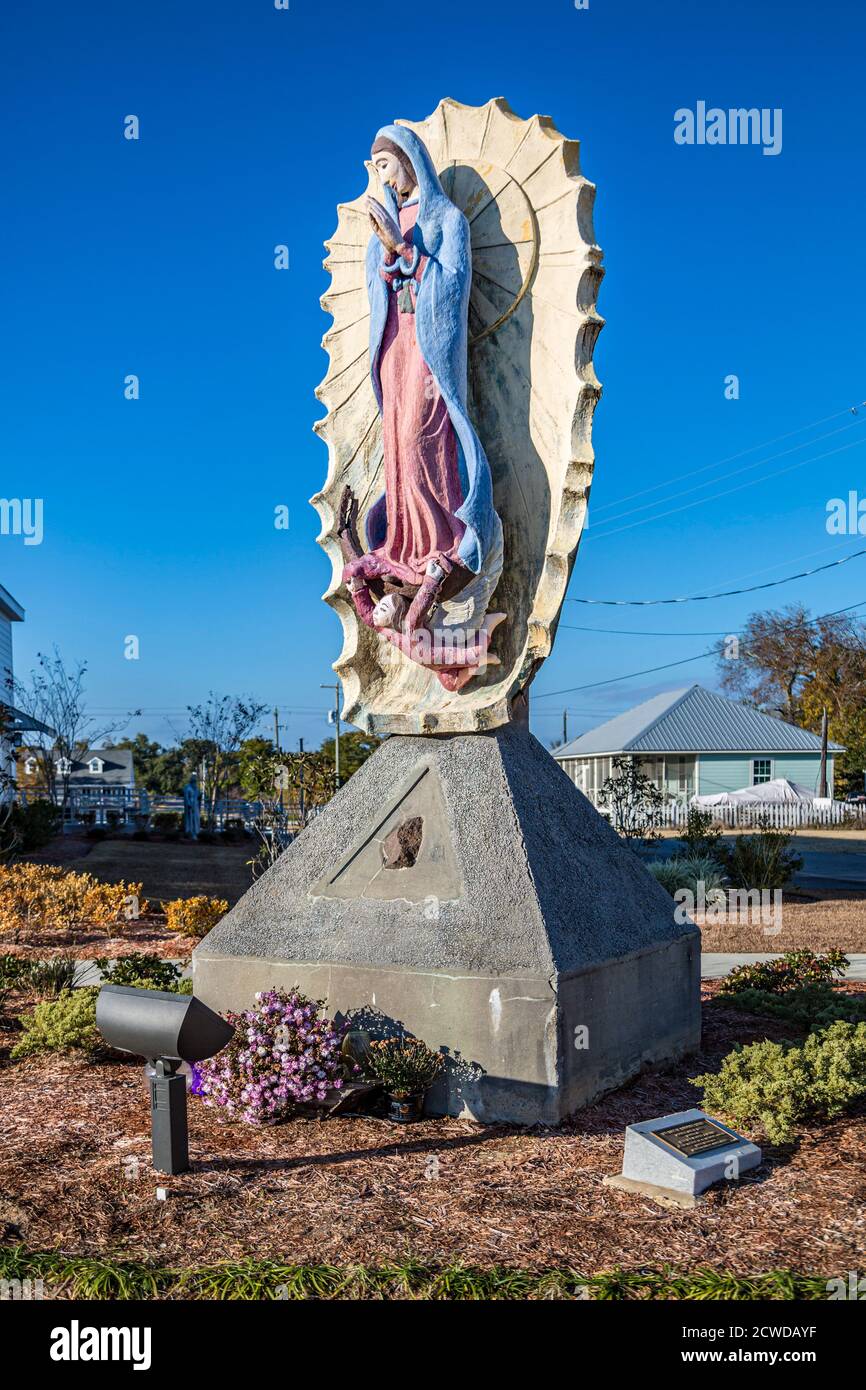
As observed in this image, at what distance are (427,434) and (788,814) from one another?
3132 centimetres

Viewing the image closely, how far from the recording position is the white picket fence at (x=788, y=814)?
34.7 metres

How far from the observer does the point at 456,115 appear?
735 centimetres

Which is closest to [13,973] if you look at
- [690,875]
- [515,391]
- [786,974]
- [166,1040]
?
[166,1040]

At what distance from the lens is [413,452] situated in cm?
707

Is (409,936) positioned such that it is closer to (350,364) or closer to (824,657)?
(350,364)

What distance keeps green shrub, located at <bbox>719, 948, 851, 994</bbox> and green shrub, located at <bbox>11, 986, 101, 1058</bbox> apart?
501 centimetres

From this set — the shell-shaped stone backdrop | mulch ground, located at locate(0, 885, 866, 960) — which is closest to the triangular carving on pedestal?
the shell-shaped stone backdrop

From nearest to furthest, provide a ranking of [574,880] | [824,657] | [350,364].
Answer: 1. [574,880]
2. [350,364]
3. [824,657]

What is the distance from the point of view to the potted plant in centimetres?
577

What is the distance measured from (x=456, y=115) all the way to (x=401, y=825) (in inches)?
186

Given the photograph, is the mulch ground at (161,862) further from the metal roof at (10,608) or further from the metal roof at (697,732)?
the metal roof at (697,732)

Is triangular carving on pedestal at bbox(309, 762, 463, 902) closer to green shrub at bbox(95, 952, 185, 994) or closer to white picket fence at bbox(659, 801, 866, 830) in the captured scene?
green shrub at bbox(95, 952, 185, 994)

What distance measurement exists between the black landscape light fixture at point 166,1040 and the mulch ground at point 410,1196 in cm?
20
